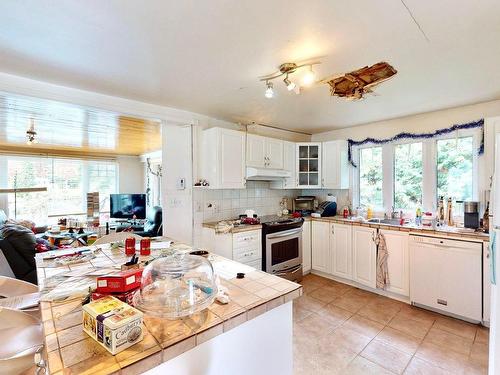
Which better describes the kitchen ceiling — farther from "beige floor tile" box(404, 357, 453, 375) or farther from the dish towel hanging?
"beige floor tile" box(404, 357, 453, 375)

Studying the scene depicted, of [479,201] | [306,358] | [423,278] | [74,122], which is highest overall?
[74,122]

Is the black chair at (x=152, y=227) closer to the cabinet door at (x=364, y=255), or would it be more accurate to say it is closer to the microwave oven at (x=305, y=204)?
the microwave oven at (x=305, y=204)

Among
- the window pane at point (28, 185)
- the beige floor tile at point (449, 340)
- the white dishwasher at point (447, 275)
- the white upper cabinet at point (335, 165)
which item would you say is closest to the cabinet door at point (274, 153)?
the white upper cabinet at point (335, 165)

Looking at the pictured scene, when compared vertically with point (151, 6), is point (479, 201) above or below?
below

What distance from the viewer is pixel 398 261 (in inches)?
118

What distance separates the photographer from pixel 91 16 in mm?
1370

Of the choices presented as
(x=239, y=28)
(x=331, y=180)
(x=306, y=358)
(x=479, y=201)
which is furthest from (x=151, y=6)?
(x=479, y=201)

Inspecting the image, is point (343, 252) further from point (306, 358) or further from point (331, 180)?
point (306, 358)

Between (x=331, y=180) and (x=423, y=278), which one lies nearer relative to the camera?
(x=423, y=278)

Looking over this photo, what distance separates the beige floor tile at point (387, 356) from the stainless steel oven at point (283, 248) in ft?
4.46

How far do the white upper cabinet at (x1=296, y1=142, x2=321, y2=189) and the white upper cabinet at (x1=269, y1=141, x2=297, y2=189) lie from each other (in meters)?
0.09

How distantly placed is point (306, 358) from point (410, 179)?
106 inches

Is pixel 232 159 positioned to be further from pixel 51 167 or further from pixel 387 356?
pixel 51 167

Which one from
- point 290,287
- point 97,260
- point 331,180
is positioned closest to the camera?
point 290,287
